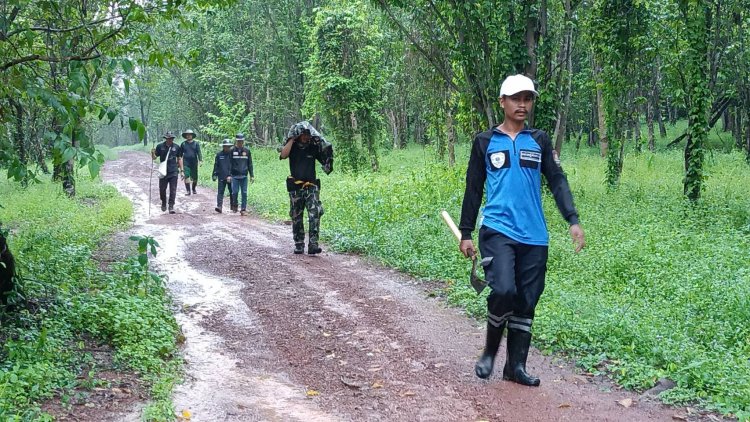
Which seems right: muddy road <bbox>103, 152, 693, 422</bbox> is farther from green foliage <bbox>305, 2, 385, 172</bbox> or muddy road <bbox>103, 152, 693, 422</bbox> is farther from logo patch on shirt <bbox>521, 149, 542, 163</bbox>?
green foliage <bbox>305, 2, 385, 172</bbox>

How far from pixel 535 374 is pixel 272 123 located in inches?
1576

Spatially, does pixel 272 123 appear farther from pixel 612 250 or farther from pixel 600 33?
pixel 612 250

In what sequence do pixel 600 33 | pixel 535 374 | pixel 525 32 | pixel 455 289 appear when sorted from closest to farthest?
1. pixel 535 374
2. pixel 455 289
3. pixel 525 32
4. pixel 600 33

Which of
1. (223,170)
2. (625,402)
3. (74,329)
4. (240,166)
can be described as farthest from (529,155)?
(223,170)

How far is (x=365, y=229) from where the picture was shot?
1244 cm

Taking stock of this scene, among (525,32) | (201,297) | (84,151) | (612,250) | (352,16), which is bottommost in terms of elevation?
(201,297)

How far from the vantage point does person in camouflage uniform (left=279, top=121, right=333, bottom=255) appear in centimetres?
1104

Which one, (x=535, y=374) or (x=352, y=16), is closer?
(x=535, y=374)

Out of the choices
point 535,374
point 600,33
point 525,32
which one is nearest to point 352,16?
point 600,33

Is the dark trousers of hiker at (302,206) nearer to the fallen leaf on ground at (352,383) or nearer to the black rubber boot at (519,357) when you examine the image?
the fallen leaf on ground at (352,383)

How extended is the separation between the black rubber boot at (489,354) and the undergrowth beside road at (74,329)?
2.22 metres

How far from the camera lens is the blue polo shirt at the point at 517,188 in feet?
15.9

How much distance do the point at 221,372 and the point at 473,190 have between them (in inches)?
96.9

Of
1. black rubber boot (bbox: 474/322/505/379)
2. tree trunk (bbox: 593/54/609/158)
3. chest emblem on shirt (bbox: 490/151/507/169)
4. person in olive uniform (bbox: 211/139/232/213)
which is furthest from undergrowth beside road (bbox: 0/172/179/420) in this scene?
tree trunk (bbox: 593/54/609/158)
